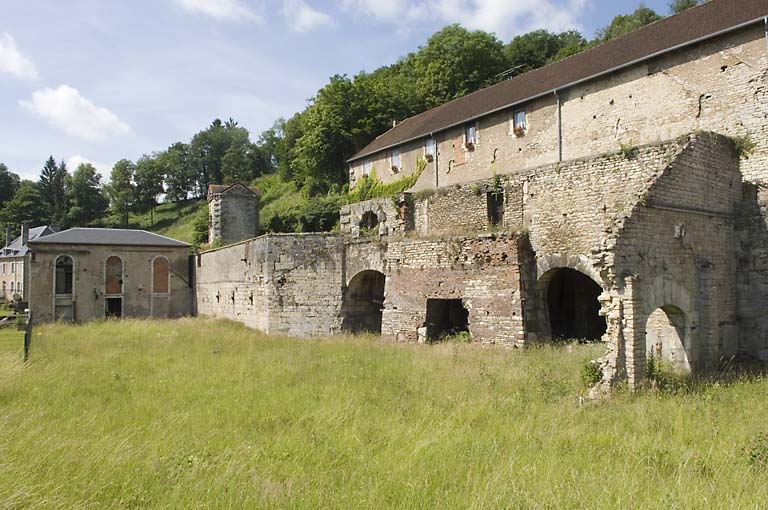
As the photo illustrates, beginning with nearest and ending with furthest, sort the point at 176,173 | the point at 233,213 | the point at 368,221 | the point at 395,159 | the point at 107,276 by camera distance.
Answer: the point at 368,221 < the point at 107,276 < the point at 395,159 < the point at 233,213 < the point at 176,173

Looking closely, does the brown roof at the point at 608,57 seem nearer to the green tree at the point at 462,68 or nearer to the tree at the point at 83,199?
the green tree at the point at 462,68

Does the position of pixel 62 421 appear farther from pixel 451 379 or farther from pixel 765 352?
pixel 765 352

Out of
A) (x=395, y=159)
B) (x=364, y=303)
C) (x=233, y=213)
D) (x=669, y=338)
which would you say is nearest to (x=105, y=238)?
(x=233, y=213)

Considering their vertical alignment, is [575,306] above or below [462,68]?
below

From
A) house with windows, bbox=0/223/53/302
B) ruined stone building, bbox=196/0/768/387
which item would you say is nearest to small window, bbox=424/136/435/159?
ruined stone building, bbox=196/0/768/387

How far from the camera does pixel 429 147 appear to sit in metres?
28.2

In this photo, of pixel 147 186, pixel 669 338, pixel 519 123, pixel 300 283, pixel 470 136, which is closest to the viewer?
pixel 669 338

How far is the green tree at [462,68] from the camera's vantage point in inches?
1602

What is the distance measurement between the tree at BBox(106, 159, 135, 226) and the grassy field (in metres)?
59.1

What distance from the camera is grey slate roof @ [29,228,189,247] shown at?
27.4 m

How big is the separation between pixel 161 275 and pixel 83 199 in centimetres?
4339

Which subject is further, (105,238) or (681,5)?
(681,5)

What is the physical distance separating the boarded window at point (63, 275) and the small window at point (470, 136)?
21.6 m

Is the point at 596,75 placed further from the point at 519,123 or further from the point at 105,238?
the point at 105,238
